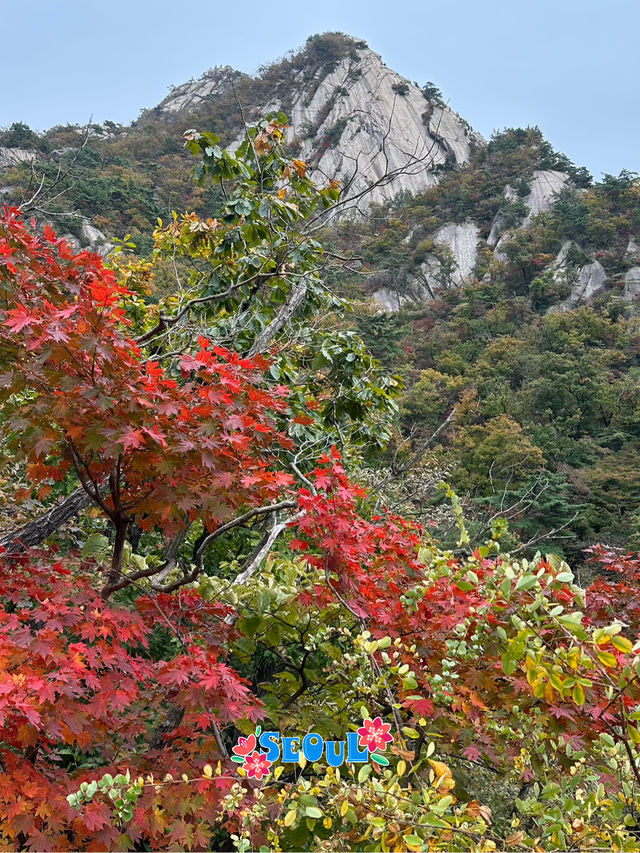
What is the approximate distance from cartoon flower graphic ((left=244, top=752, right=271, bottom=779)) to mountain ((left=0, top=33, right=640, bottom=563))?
3467mm

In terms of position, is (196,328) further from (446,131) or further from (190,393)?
(446,131)

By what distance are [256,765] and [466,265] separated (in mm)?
30892

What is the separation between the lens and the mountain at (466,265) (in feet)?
41.5

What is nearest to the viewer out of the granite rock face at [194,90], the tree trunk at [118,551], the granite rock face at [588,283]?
the tree trunk at [118,551]

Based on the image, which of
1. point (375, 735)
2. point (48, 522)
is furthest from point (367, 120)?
point (375, 735)

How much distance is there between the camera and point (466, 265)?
95.9ft

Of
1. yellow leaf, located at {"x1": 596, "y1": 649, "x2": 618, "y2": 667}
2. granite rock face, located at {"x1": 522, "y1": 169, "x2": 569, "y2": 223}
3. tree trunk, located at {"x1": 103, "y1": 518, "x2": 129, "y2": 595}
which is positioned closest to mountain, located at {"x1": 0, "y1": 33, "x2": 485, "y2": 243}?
granite rock face, located at {"x1": 522, "y1": 169, "x2": 569, "y2": 223}

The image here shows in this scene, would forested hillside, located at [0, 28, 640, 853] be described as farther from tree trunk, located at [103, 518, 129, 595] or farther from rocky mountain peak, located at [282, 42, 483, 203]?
rocky mountain peak, located at [282, 42, 483, 203]

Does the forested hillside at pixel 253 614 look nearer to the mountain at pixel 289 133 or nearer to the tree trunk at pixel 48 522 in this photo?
the tree trunk at pixel 48 522

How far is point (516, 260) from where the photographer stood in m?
25.3

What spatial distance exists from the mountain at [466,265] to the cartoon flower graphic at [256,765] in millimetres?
3467

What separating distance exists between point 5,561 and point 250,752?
128 centimetres

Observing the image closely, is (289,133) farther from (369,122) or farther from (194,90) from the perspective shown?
(194,90)

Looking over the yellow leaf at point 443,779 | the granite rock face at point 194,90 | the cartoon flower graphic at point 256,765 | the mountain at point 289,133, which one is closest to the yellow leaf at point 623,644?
the yellow leaf at point 443,779
